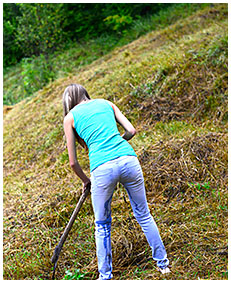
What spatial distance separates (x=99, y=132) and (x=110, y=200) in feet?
1.85

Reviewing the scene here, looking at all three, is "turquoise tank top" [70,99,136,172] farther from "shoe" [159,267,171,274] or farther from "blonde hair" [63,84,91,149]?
"shoe" [159,267,171,274]

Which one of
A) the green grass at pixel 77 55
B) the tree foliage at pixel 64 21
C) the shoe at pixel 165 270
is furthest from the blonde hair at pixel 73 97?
the tree foliage at pixel 64 21

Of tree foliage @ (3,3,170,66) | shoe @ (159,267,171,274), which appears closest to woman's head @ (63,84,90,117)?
shoe @ (159,267,171,274)

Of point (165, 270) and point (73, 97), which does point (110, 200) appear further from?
point (73, 97)

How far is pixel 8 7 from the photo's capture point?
647 inches

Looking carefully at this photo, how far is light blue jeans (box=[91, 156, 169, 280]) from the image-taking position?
237cm

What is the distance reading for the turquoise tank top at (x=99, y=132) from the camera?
95.3 inches

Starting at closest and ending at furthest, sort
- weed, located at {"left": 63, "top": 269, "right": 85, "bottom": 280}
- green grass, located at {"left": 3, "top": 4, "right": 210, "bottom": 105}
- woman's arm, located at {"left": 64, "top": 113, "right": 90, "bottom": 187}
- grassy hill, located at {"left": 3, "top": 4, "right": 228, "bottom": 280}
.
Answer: woman's arm, located at {"left": 64, "top": 113, "right": 90, "bottom": 187}, weed, located at {"left": 63, "top": 269, "right": 85, "bottom": 280}, grassy hill, located at {"left": 3, "top": 4, "right": 228, "bottom": 280}, green grass, located at {"left": 3, "top": 4, "right": 210, "bottom": 105}

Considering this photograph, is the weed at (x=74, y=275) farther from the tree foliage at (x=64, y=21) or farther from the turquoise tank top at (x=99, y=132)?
the tree foliage at (x=64, y=21)

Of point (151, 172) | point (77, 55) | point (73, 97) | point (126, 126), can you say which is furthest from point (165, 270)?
point (77, 55)

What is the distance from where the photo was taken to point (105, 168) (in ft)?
7.74

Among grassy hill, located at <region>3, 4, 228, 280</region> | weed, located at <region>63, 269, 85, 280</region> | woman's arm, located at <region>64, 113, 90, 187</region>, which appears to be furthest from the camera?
grassy hill, located at <region>3, 4, 228, 280</region>

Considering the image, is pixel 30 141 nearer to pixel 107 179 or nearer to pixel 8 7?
pixel 107 179

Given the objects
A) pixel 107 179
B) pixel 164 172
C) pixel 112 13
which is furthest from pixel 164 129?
pixel 112 13
